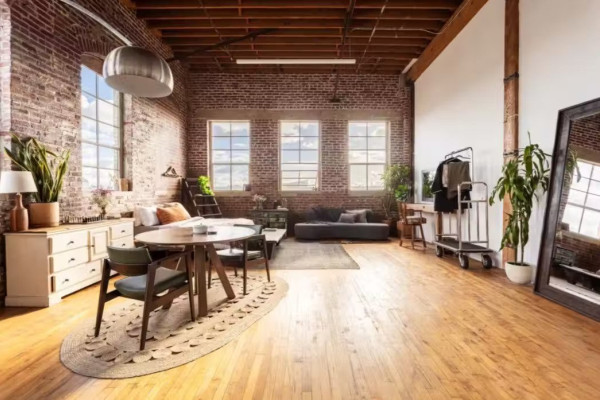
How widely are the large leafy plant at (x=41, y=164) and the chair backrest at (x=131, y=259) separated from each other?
1.87m

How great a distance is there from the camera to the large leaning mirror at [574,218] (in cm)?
305

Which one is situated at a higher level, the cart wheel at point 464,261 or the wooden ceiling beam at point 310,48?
the wooden ceiling beam at point 310,48

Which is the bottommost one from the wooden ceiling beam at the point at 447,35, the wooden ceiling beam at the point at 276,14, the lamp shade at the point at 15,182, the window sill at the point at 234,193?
the window sill at the point at 234,193

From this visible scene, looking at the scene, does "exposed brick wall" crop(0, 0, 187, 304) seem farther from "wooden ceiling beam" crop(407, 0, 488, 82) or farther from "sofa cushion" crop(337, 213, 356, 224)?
"wooden ceiling beam" crop(407, 0, 488, 82)

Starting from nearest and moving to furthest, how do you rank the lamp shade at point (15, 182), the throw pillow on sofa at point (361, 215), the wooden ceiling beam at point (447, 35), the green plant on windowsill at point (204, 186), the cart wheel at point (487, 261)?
the lamp shade at point (15, 182), the cart wheel at point (487, 261), the wooden ceiling beam at point (447, 35), the green plant on windowsill at point (204, 186), the throw pillow on sofa at point (361, 215)

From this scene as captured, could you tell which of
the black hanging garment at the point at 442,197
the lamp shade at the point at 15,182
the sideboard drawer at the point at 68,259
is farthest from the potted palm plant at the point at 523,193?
the lamp shade at the point at 15,182

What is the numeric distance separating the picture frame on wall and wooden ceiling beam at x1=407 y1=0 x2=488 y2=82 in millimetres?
2516

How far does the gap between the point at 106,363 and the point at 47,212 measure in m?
2.19

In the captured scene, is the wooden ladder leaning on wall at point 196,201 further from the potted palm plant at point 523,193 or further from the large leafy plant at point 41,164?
the potted palm plant at point 523,193

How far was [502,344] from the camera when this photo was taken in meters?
2.41

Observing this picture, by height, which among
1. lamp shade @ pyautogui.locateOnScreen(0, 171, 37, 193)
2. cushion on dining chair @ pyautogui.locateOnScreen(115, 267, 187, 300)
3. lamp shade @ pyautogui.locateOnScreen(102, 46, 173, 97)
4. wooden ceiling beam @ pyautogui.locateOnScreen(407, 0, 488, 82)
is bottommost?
cushion on dining chair @ pyautogui.locateOnScreen(115, 267, 187, 300)

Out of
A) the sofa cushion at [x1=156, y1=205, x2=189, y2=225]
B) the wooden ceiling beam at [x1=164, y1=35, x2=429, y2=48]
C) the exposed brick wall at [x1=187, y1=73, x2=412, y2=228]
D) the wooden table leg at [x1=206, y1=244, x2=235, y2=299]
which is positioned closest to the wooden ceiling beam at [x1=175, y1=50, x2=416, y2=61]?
the wooden ceiling beam at [x1=164, y1=35, x2=429, y2=48]

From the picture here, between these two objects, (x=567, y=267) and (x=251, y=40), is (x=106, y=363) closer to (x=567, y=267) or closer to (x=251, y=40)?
(x=567, y=267)

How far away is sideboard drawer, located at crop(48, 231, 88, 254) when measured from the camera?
3178 millimetres
